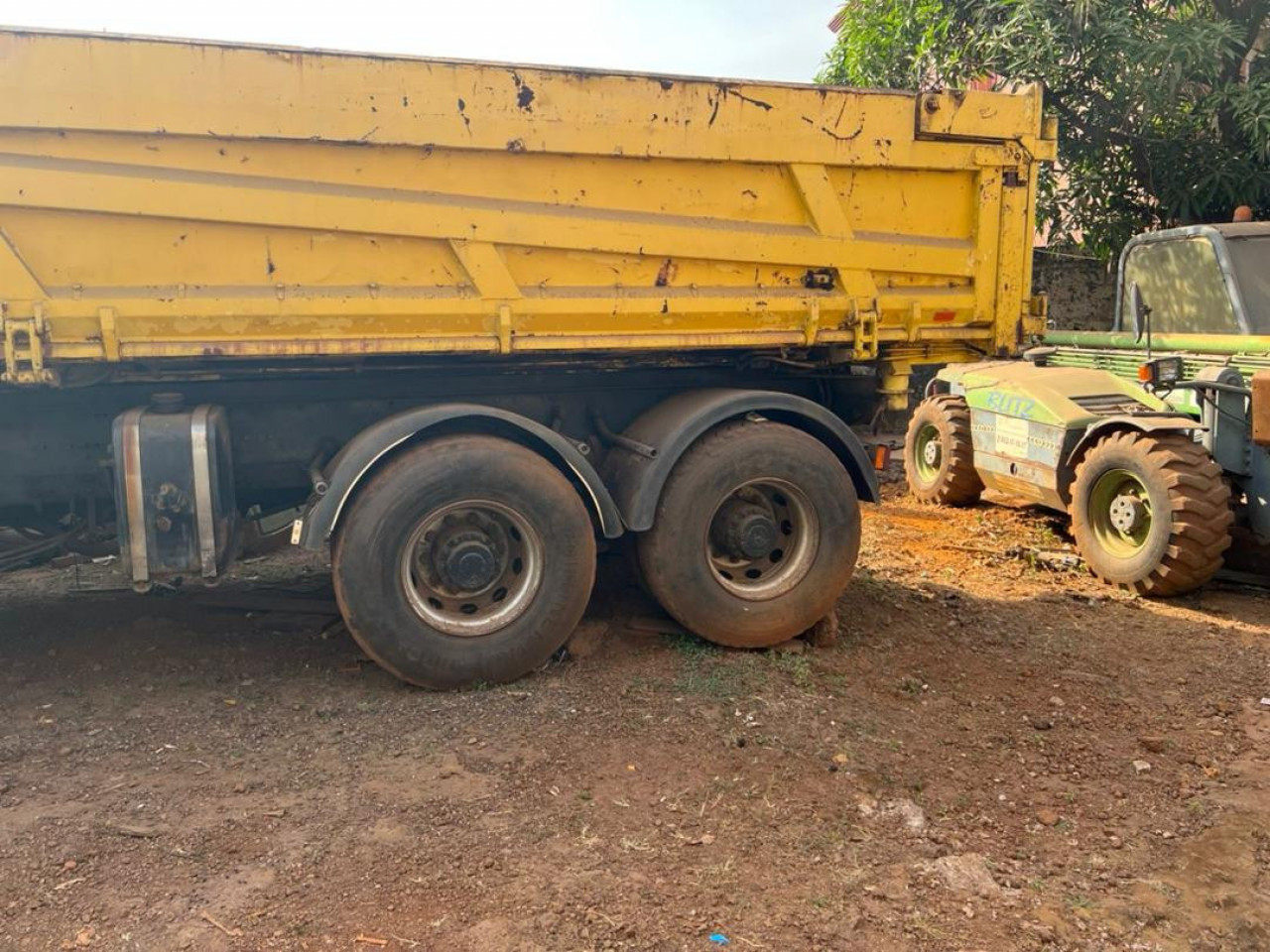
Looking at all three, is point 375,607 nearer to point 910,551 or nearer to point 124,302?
point 124,302

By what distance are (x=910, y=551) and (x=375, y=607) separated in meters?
4.14

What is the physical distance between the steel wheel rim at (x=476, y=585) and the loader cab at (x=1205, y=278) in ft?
16.3

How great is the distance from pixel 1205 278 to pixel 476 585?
5533mm

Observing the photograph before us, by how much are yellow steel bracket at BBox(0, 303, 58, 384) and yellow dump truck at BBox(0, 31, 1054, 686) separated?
20mm

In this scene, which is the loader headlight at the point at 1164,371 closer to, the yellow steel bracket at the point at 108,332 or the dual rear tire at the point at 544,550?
the dual rear tire at the point at 544,550

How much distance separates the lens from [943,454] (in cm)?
836

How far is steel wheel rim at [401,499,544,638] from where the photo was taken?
4.27m

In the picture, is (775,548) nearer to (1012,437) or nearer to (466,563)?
(466,563)

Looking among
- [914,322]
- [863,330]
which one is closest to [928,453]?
[914,322]

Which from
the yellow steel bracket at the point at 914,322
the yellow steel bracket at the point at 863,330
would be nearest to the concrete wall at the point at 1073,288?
the yellow steel bracket at the point at 914,322

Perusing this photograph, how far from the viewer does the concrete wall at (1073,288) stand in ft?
Result: 39.8

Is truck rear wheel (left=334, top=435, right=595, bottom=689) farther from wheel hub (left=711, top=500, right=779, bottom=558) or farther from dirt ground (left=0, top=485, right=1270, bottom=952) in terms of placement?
wheel hub (left=711, top=500, right=779, bottom=558)

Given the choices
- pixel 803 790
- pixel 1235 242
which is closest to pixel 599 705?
pixel 803 790

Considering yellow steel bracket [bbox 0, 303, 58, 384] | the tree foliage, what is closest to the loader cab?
the tree foliage
